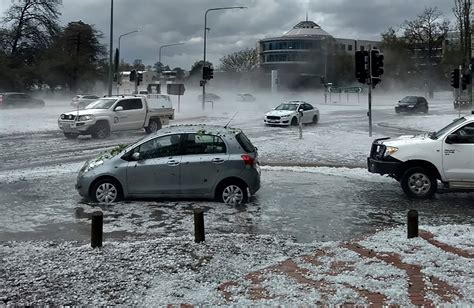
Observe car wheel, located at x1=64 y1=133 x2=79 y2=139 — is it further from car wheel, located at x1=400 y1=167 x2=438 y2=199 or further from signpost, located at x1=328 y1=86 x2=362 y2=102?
signpost, located at x1=328 y1=86 x2=362 y2=102

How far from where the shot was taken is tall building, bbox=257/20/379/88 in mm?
68875

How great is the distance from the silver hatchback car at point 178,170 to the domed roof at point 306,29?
89.0 meters

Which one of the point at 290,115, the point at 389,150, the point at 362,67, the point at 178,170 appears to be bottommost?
the point at 178,170

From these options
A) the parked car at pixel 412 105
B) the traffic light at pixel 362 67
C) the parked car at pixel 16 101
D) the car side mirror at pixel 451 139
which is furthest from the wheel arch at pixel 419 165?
the parked car at pixel 16 101

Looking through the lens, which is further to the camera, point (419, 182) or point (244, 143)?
point (419, 182)

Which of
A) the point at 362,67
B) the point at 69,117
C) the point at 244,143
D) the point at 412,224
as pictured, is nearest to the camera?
the point at 412,224

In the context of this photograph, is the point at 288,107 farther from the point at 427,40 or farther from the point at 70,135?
the point at 427,40

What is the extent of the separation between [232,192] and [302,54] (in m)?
69.0

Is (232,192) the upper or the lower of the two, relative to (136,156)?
lower

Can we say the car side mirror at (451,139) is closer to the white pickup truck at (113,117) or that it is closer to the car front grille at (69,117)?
the white pickup truck at (113,117)

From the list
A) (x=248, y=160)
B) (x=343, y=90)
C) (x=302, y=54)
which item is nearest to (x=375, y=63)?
(x=248, y=160)

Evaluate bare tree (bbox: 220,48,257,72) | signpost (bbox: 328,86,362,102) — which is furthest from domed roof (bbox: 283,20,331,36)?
signpost (bbox: 328,86,362,102)

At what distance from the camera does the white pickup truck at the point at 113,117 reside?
71.1ft

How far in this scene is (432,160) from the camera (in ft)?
32.3
